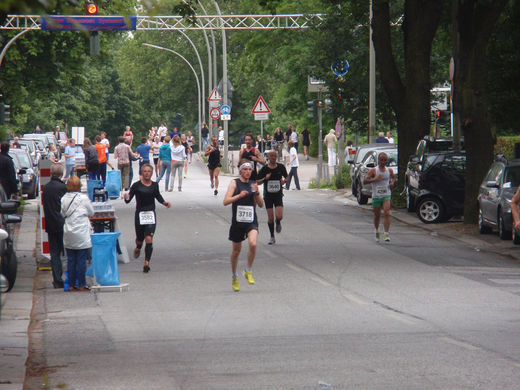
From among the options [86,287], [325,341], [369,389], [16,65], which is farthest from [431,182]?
[16,65]

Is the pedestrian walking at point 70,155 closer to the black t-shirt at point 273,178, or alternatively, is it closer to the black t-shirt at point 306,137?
the black t-shirt at point 273,178

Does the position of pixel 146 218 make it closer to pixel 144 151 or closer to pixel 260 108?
pixel 144 151

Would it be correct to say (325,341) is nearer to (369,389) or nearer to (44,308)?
(369,389)

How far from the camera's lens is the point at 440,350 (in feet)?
30.4

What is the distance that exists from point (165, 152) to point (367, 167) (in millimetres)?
7682

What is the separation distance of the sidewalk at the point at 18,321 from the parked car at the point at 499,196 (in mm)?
8885

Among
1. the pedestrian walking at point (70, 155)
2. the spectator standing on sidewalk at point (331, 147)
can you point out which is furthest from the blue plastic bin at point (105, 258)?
the spectator standing on sidewalk at point (331, 147)

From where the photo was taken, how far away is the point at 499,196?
2027cm

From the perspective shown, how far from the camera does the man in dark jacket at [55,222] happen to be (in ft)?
47.2

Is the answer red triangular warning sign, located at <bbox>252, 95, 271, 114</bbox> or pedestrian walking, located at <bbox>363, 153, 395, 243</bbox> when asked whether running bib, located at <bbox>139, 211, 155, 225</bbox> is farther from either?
red triangular warning sign, located at <bbox>252, 95, 271, 114</bbox>

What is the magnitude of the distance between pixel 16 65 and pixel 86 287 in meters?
30.7

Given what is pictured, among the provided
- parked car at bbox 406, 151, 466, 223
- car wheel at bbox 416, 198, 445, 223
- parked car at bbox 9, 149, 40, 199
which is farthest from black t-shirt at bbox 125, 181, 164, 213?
parked car at bbox 9, 149, 40, 199

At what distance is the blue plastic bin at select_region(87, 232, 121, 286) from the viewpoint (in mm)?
13945

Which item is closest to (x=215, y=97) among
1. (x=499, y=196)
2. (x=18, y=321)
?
(x=499, y=196)
